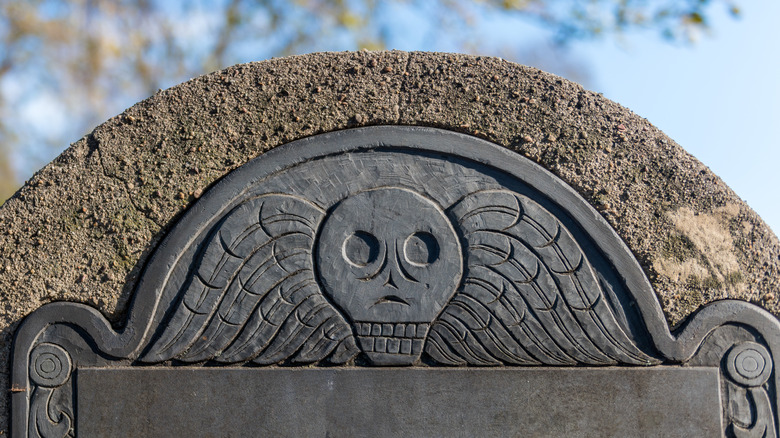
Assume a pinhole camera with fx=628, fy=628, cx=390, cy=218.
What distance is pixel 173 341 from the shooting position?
1.91m

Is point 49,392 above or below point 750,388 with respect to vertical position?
below

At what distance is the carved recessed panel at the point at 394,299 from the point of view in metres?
1.91

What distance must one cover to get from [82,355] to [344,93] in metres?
1.14

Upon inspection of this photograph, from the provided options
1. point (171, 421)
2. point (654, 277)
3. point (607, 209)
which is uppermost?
point (607, 209)

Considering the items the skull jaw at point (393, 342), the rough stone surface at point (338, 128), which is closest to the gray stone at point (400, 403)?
the skull jaw at point (393, 342)

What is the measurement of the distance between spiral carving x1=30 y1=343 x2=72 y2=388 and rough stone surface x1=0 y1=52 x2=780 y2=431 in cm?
11

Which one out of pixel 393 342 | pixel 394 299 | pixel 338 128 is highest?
pixel 338 128

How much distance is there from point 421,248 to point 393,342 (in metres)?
0.30

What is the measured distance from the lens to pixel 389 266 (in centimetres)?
192

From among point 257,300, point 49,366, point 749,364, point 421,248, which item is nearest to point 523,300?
point 421,248

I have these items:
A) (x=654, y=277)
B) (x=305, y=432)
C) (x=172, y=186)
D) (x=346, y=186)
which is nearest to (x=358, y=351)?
(x=305, y=432)

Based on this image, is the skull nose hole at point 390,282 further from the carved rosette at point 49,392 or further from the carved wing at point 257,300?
the carved rosette at point 49,392

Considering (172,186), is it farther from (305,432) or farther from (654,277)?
(654,277)

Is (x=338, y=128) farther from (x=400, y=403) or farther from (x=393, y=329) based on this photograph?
(x=400, y=403)
